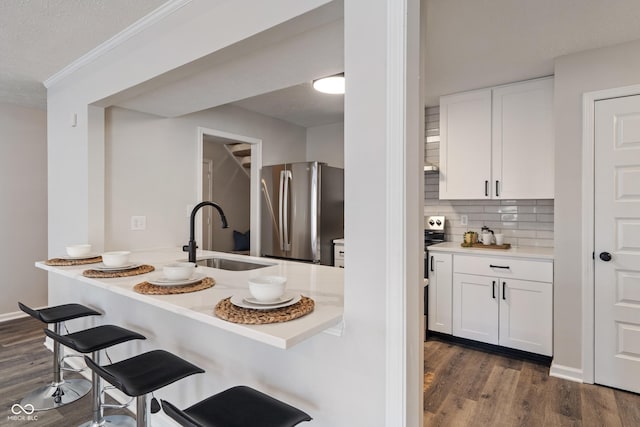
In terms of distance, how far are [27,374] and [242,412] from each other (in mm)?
2499

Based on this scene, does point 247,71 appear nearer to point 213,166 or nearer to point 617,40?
point 617,40

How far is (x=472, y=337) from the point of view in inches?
121

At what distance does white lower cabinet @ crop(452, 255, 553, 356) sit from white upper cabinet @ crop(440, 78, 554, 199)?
664 mm

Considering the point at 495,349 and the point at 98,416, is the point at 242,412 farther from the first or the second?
the point at 495,349

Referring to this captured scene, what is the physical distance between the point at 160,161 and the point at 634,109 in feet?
11.8

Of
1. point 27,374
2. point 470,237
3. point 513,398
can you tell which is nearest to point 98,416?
point 27,374

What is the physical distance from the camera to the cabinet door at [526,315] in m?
2.70

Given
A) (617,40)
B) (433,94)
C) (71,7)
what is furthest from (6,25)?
(617,40)

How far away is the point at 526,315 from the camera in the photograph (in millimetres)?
2801

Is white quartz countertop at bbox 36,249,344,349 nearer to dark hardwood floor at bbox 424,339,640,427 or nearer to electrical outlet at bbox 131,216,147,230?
electrical outlet at bbox 131,216,147,230

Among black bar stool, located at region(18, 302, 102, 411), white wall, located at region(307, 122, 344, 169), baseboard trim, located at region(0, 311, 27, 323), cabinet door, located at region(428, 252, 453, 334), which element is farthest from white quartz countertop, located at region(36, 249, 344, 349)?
baseboard trim, located at region(0, 311, 27, 323)

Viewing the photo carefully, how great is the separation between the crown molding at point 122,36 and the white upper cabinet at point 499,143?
2.62m

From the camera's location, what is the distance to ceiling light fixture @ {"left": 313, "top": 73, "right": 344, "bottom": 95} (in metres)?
2.73

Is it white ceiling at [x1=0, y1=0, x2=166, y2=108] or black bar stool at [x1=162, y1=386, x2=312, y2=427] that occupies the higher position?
white ceiling at [x1=0, y1=0, x2=166, y2=108]
